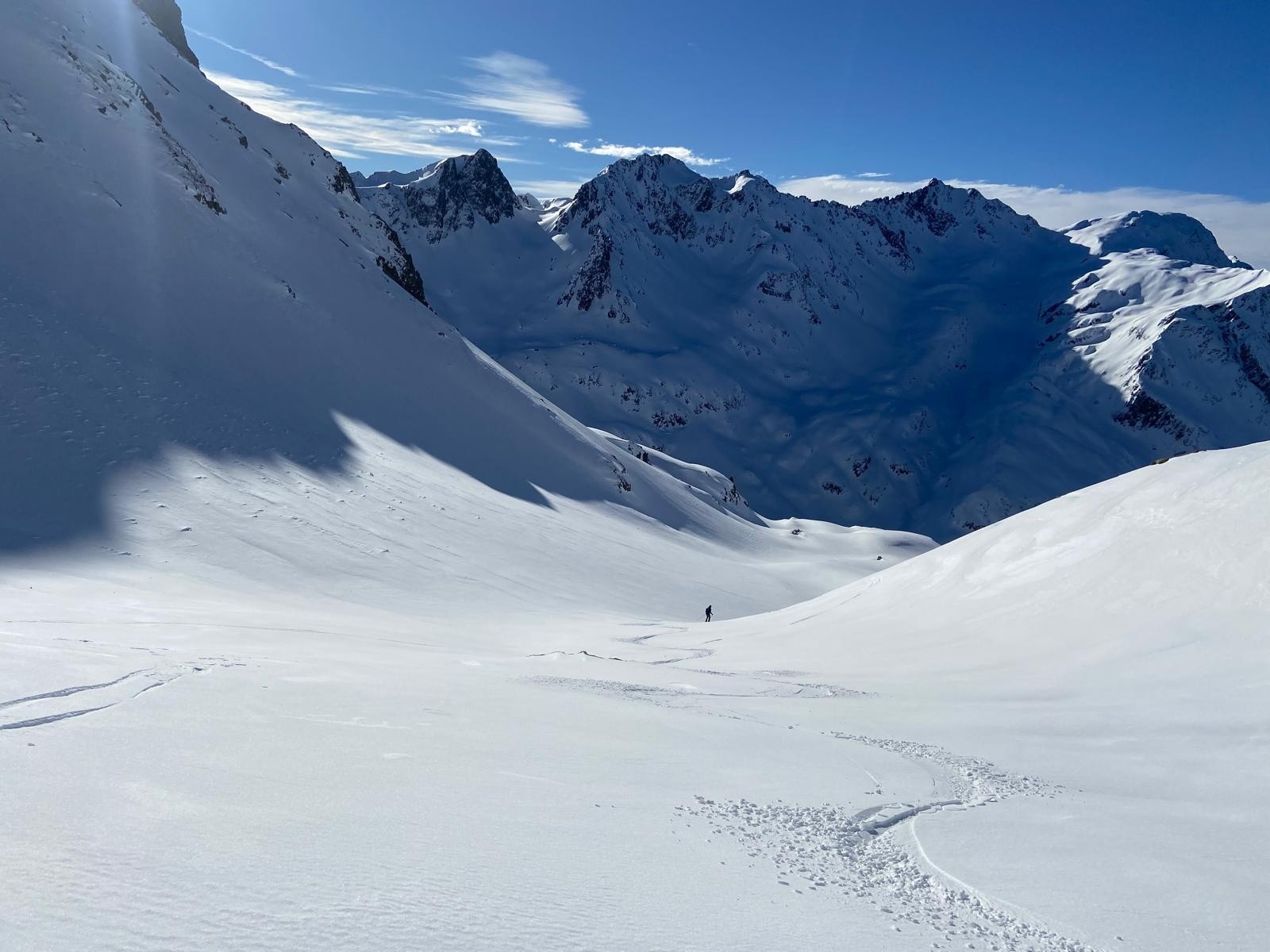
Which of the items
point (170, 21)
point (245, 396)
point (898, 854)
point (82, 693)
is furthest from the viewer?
point (170, 21)

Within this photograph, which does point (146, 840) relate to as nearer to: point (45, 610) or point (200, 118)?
point (45, 610)

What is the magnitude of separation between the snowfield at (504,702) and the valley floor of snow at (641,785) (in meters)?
0.05

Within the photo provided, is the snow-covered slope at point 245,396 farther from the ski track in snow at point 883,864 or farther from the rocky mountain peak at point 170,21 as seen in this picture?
the rocky mountain peak at point 170,21

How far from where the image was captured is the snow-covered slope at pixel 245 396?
2892cm

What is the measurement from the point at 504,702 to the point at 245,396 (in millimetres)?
37451

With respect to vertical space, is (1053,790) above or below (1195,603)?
below

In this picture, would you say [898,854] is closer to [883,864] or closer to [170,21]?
[883,864]

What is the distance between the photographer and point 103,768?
18.3 feet

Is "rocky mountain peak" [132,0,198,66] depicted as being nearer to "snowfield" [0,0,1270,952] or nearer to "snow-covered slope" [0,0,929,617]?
"snow-covered slope" [0,0,929,617]

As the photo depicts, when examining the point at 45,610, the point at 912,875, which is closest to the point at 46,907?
the point at 912,875

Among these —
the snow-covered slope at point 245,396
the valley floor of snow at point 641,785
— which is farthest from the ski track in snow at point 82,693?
the snow-covered slope at point 245,396

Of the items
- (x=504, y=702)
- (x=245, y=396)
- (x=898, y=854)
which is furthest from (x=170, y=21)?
(x=898, y=854)

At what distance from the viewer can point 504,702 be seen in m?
10.8

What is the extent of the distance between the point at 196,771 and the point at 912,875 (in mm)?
5565
